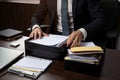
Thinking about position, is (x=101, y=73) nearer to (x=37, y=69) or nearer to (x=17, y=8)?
(x=37, y=69)

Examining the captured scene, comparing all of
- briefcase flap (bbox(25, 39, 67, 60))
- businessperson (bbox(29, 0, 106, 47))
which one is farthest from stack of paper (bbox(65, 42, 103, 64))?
businessperson (bbox(29, 0, 106, 47))

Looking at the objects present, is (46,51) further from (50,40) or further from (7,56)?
(7,56)

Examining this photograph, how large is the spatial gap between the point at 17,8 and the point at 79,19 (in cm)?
165

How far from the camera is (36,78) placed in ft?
3.12

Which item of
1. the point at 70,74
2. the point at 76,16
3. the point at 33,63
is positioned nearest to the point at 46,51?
the point at 33,63

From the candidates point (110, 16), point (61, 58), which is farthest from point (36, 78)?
point (110, 16)

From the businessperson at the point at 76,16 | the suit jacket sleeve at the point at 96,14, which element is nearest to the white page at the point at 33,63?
the businessperson at the point at 76,16

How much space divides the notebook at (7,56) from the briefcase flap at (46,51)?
90 mm

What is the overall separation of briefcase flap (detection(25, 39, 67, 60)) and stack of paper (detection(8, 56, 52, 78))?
32 millimetres

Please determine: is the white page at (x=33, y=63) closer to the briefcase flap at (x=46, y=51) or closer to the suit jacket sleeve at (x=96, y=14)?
the briefcase flap at (x=46, y=51)

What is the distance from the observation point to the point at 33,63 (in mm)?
1068

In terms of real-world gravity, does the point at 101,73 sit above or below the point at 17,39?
below

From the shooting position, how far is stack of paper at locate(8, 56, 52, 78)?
38.5 inches

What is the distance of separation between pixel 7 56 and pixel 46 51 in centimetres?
26
